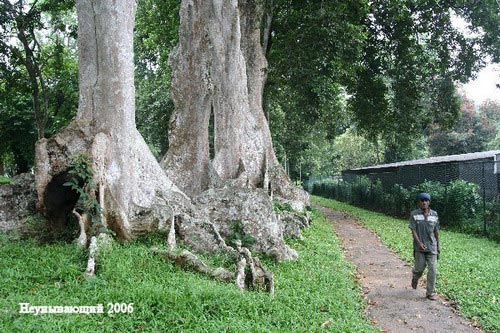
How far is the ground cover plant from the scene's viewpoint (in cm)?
659

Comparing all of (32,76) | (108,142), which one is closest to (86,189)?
(108,142)

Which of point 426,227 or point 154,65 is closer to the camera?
point 426,227

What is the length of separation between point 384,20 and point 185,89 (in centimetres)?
1054

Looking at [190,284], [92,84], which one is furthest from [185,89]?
[190,284]

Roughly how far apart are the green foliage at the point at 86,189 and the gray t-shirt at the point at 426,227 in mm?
4893

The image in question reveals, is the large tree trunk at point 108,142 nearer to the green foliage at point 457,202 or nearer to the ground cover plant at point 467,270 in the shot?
the ground cover plant at point 467,270

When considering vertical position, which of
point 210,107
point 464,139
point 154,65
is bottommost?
point 210,107

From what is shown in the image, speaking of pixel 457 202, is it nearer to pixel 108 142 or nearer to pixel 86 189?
pixel 108 142

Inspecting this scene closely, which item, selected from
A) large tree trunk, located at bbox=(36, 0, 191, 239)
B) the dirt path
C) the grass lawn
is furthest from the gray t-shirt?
large tree trunk, located at bbox=(36, 0, 191, 239)

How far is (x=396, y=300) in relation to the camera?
7211 mm

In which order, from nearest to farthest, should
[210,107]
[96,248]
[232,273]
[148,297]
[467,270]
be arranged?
[148,297]
[96,248]
[232,273]
[467,270]
[210,107]

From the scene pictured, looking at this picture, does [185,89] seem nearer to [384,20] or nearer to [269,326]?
[269,326]

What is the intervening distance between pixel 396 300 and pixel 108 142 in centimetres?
517

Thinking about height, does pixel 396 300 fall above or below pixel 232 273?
below
